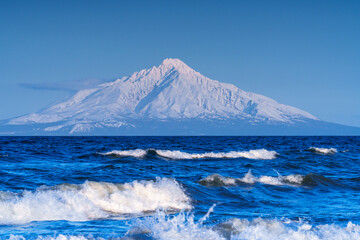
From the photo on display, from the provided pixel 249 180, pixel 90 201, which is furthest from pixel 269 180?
pixel 90 201

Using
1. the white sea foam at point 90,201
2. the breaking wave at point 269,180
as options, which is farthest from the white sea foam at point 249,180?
the white sea foam at point 90,201

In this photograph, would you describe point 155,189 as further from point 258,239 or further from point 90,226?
point 258,239

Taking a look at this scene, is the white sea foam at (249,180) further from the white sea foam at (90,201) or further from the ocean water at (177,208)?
the white sea foam at (90,201)

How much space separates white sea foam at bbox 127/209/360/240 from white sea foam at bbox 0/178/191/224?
2519mm

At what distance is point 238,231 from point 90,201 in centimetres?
520

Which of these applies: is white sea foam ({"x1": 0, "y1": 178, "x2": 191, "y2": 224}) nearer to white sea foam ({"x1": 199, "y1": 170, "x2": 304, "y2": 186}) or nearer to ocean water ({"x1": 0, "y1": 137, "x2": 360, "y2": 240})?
ocean water ({"x1": 0, "y1": 137, "x2": 360, "y2": 240})

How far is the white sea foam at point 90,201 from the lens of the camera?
38.9 ft

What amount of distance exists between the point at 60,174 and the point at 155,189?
816 centimetres

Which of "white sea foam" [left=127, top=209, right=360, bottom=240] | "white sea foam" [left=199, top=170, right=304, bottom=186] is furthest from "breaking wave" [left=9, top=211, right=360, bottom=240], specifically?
"white sea foam" [left=199, top=170, right=304, bottom=186]

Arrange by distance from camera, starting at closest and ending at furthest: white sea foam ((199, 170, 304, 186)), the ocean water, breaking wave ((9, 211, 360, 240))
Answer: breaking wave ((9, 211, 360, 240)) → the ocean water → white sea foam ((199, 170, 304, 186))

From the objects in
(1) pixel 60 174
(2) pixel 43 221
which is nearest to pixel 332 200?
(2) pixel 43 221

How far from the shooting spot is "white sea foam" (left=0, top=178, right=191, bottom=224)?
11852 mm

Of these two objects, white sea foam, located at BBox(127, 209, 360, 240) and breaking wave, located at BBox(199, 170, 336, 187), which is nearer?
white sea foam, located at BBox(127, 209, 360, 240)

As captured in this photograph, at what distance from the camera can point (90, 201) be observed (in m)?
13.4
